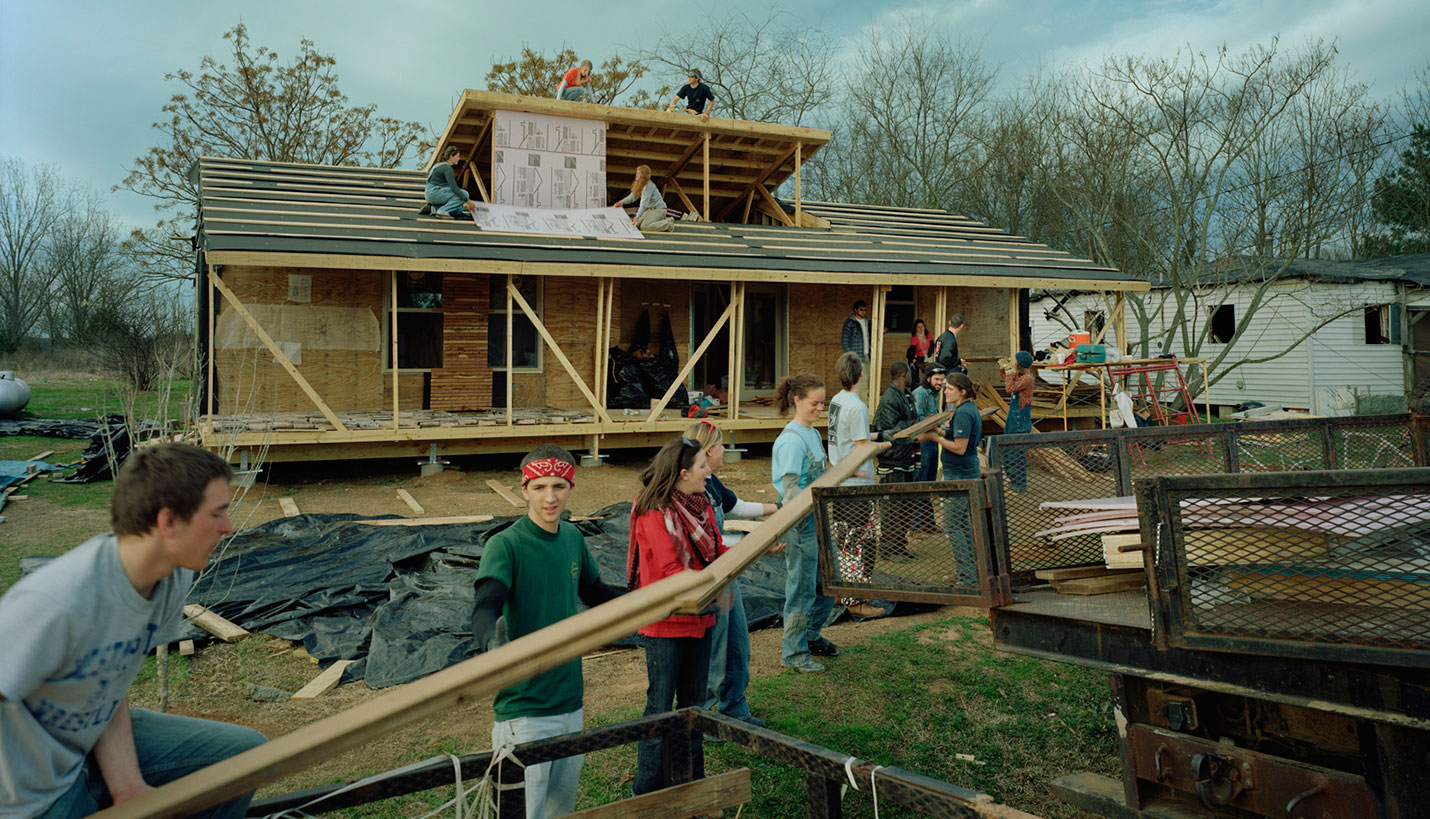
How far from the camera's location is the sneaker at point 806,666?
5957 millimetres

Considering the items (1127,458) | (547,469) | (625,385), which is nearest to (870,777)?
(547,469)

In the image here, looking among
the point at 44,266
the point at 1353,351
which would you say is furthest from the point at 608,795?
the point at 44,266

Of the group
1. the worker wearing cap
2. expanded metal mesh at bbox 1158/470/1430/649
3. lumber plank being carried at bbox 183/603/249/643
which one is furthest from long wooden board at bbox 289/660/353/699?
the worker wearing cap

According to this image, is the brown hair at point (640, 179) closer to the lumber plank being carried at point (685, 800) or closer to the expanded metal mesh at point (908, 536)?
the expanded metal mesh at point (908, 536)

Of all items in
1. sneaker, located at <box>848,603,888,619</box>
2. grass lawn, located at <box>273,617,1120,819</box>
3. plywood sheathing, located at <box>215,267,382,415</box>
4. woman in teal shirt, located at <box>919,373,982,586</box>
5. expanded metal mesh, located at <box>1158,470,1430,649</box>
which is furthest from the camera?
plywood sheathing, located at <box>215,267,382,415</box>

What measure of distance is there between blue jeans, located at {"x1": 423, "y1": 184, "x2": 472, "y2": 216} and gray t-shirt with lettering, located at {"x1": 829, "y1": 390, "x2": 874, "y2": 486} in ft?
29.3

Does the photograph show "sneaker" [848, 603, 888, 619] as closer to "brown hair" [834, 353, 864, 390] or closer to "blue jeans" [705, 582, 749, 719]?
"brown hair" [834, 353, 864, 390]

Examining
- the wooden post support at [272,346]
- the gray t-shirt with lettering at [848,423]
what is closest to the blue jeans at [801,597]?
the gray t-shirt with lettering at [848,423]

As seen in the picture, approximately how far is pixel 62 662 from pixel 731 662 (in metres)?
3.46

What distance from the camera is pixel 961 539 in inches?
125

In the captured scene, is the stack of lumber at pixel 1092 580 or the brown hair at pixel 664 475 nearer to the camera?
the stack of lumber at pixel 1092 580

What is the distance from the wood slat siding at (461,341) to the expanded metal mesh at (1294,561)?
1286cm

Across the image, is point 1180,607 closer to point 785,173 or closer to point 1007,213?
point 785,173

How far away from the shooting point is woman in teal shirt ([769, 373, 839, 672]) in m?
5.83
